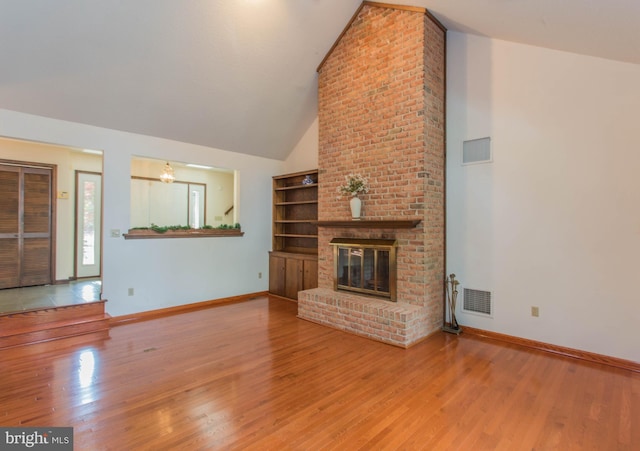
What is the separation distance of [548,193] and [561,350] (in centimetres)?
165

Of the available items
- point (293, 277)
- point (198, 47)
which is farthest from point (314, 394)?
point (198, 47)

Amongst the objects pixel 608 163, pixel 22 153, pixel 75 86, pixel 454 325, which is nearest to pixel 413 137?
pixel 608 163

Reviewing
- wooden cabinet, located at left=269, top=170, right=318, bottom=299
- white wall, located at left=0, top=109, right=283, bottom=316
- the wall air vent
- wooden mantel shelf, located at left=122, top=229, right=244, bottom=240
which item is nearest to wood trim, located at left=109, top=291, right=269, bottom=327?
white wall, located at left=0, top=109, right=283, bottom=316

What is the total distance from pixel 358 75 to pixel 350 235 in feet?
7.35

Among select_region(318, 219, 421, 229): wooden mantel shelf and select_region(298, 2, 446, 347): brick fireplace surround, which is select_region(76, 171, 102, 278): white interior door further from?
select_region(318, 219, 421, 229): wooden mantel shelf

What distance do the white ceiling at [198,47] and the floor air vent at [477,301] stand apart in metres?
2.70

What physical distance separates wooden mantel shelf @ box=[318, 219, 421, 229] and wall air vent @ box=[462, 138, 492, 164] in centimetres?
107

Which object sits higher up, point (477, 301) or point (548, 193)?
point (548, 193)

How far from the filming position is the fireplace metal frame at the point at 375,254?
4.00m

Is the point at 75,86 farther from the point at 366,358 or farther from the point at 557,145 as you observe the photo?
the point at 557,145

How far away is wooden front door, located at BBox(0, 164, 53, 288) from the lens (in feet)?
17.1

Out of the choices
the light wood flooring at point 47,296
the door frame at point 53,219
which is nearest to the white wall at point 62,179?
the door frame at point 53,219

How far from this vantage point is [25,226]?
5.41 m

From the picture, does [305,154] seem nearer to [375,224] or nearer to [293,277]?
[293,277]
